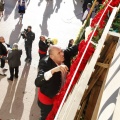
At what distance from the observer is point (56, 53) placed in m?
4.21

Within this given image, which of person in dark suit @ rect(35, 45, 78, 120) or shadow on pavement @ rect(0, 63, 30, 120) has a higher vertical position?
person in dark suit @ rect(35, 45, 78, 120)

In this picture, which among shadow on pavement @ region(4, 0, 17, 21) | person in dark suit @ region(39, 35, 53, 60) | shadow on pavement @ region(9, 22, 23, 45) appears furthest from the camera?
shadow on pavement @ region(4, 0, 17, 21)

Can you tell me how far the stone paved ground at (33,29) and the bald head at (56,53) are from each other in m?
3.11

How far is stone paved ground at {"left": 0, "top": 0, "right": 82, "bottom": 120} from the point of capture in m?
7.27

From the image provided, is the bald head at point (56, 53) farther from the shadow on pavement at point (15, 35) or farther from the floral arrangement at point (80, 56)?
the shadow on pavement at point (15, 35)

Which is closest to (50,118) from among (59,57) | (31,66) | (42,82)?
(42,82)

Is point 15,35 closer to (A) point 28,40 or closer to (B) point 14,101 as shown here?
(A) point 28,40

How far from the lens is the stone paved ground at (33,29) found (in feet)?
23.9

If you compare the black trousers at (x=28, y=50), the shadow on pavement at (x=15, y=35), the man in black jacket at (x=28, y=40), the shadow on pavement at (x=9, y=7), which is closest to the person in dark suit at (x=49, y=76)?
the man in black jacket at (x=28, y=40)

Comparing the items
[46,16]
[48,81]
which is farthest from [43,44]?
[46,16]

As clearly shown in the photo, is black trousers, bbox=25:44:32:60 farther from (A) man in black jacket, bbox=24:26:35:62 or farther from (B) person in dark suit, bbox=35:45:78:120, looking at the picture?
(B) person in dark suit, bbox=35:45:78:120

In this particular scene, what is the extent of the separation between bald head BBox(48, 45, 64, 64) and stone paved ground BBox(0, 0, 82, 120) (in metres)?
3.11

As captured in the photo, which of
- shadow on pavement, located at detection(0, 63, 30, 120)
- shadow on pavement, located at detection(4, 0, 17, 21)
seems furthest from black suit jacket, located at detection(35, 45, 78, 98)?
shadow on pavement, located at detection(4, 0, 17, 21)

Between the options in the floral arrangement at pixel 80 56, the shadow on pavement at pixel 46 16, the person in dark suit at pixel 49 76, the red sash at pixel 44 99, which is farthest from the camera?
the shadow on pavement at pixel 46 16
